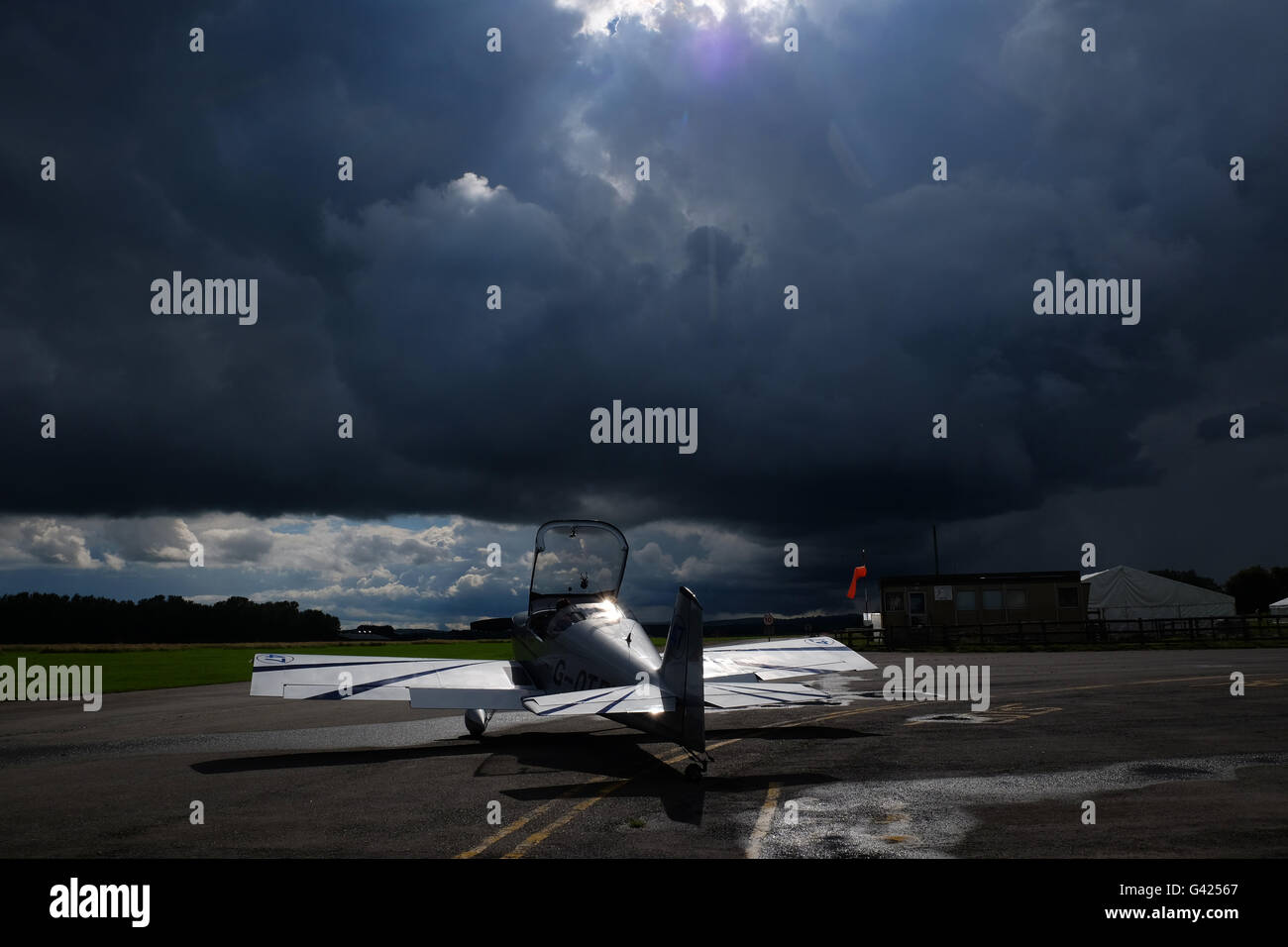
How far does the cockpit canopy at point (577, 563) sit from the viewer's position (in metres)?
15.5

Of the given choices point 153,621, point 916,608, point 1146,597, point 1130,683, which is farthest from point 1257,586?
point 153,621

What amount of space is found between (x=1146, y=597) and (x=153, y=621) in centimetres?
10752

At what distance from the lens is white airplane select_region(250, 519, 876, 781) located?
909cm

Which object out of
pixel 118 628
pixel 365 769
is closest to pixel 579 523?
pixel 365 769

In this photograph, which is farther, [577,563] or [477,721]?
[577,563]

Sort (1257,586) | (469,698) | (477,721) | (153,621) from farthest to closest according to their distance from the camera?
1. (1257,586)
2. (153,621)
3. (477,721)
4. (469,698)

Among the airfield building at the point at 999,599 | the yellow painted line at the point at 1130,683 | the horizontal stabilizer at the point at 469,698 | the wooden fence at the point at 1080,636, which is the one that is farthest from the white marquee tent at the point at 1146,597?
the horizontal stabilizer at the point at 469,698

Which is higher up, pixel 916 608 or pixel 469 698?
pixel 469 698

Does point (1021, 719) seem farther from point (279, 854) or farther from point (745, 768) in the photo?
point (279, 854)

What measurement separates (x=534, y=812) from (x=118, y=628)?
107919 millimetres

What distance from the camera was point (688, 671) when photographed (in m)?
9.00

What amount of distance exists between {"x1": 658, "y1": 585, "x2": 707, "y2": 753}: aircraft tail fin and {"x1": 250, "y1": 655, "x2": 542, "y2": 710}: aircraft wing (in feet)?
8.44

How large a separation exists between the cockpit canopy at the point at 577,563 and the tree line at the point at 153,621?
302ft

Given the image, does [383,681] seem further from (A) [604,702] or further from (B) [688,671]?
(B) [688,671]
